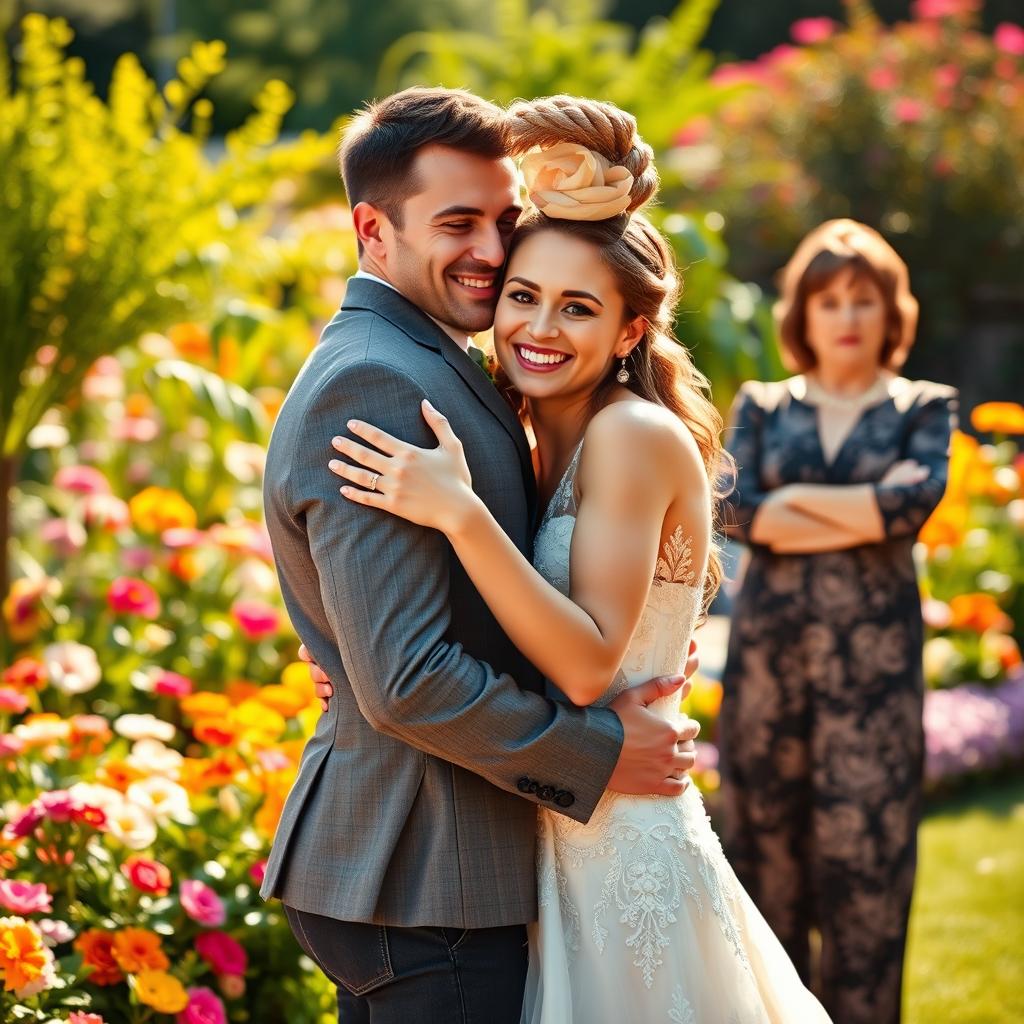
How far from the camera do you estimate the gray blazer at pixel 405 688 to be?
78.0 inches

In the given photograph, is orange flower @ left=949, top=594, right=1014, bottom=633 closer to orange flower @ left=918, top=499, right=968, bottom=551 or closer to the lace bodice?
orange flower @ left=918, top=499, right=968, bottom=551

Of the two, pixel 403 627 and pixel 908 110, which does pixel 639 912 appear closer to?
pixel 403 627

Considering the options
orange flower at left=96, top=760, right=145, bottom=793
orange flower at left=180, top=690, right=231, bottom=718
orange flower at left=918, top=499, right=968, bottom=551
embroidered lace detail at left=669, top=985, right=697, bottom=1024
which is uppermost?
orange flower at left=918, top=499, right=968, bottom=551

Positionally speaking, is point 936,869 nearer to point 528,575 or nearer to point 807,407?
point 807,407

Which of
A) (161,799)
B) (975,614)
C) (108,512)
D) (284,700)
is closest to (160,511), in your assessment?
(108,512)

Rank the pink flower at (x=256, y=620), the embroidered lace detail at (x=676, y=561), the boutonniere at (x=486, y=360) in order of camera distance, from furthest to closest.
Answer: the pink flower at (x=256, y=620), the boutonniere at (x=486, y=360), the embroidered lace detail at (x=676, y=561)

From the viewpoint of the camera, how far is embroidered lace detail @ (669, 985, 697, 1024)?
7.32 feet

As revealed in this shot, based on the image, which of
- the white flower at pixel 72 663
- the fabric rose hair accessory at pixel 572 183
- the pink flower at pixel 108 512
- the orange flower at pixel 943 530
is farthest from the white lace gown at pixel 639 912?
the orange flower at pixel 943 530

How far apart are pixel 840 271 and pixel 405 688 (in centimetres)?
248

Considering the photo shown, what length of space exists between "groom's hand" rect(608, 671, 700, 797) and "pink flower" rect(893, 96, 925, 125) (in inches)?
334

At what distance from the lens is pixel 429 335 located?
7.29 feet

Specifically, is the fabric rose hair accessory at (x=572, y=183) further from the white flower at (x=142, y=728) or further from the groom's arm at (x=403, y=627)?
the white flower at (x=142, y=728)

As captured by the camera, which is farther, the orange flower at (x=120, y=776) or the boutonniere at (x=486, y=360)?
the orange flower at (x=120, y=776)

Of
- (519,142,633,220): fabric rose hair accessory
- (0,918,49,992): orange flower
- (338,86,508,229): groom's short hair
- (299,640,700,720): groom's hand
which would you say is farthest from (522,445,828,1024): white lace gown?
(0,918,49,992): orange flower
